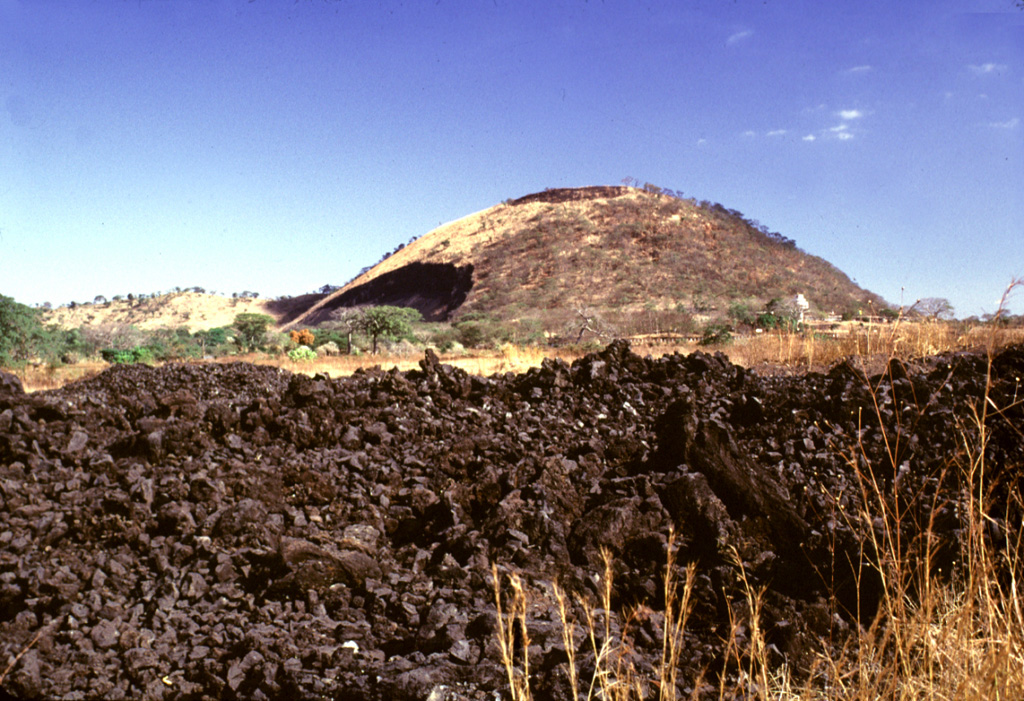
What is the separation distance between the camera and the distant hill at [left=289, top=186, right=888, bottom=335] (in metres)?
39.7

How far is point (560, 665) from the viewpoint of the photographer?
2254 millimetres

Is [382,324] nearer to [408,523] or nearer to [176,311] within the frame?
[408,523]

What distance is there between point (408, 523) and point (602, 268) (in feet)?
138

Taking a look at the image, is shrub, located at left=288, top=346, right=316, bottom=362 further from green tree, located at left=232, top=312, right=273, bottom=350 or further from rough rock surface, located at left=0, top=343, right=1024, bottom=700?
rough rock surface, located at left=0, top=343, right=1024, bottom=700

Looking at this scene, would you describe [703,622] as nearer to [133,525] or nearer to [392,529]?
[392,529]

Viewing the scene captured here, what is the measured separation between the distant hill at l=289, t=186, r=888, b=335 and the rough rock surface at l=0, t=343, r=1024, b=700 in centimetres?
2505

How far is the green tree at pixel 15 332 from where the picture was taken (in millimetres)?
14766

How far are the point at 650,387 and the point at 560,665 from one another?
180 inches

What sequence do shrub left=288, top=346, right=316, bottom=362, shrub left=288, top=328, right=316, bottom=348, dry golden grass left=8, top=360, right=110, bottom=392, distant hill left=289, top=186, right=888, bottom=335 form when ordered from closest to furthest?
dry golden grass left=8, top=360, right=110, bottom=392 → shrub left=288, top=346, right=316, bottom=362 → shrub left=288, top=328, right=316, bottom=348 → distant hill left=289, top=186, right=888, bottom=335

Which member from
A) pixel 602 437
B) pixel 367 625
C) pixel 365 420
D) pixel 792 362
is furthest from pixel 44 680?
pixel 792 362

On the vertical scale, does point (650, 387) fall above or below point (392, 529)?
above

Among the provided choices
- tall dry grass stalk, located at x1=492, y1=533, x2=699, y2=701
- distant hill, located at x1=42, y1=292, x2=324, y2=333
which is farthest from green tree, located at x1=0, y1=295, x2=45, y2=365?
distant hill, located at x1=42, y1=292, x2=324, y2=333

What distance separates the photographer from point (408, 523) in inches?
162

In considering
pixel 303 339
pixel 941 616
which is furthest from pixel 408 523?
pixel 303 339
